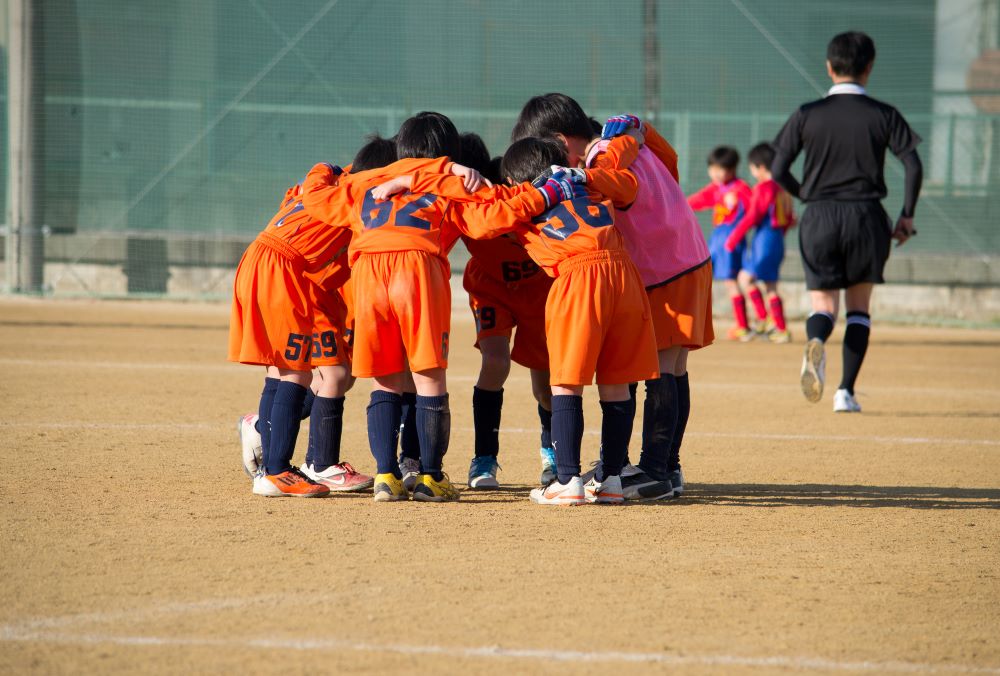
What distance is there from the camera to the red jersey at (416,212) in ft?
16.0

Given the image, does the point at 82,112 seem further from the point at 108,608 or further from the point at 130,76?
the point at 108,608

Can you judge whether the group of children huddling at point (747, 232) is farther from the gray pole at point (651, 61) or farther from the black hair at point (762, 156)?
the gray pole at point (651, 61)

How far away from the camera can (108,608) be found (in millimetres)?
3543

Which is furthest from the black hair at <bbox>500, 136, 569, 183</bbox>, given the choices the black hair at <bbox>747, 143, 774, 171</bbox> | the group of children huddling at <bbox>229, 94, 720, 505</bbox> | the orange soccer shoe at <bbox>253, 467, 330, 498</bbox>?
the black hair at <bbox>747, 143, 774, 171</bbox>

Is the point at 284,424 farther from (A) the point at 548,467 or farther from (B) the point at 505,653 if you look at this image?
(B) the point at 505,653

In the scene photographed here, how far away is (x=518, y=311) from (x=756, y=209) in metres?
8.10

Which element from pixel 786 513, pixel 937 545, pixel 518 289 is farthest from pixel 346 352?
pixel 937 545

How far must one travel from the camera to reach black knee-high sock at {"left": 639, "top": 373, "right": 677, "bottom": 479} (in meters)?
5.23

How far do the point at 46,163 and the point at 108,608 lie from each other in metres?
14.3

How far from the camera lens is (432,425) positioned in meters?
4.94

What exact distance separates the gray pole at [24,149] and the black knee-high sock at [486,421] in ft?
37.5

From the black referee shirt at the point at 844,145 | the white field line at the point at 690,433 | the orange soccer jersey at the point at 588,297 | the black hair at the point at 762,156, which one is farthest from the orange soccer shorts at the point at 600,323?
the black hair at the point at 762,156

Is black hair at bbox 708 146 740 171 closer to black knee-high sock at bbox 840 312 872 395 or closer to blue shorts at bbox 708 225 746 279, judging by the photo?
blue shorts at bbox 708 225 746 279

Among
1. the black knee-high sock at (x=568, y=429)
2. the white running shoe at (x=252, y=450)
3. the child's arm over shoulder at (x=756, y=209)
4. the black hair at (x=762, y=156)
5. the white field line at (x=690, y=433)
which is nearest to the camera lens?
the black knee-high sock at (x=568, y=429)
